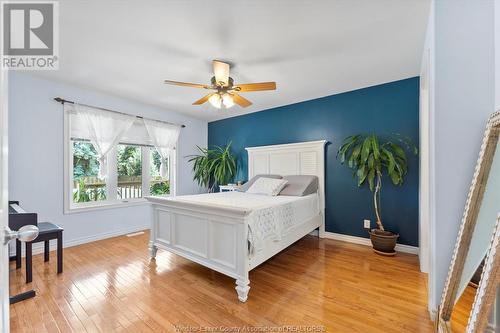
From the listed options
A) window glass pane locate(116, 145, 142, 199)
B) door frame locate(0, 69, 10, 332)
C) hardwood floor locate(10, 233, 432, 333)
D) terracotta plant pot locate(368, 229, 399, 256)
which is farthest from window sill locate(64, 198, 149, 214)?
terracotta plant pot locate(368, 229, 399, 256)

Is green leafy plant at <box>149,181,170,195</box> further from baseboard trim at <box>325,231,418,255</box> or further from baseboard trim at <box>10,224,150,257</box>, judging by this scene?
baseboard trim at <box>325,231,418,255</box>

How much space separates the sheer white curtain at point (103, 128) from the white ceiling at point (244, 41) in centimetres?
Answer: 43

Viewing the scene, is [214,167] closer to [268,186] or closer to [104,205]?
[268,186]

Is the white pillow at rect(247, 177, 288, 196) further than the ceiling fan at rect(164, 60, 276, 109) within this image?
Yes

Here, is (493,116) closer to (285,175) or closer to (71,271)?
(285,175)

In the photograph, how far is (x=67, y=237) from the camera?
3176 mm

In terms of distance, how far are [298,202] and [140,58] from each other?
251 centimetres

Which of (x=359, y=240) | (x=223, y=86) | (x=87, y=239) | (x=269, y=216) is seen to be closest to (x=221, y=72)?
(x=223, y=86)

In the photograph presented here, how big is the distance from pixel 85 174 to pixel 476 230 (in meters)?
4.49

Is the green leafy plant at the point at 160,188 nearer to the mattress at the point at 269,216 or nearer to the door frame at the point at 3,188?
the mattress at the point at 269,216

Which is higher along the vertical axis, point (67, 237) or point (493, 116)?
point (493, 116)

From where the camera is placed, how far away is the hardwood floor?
1631mm

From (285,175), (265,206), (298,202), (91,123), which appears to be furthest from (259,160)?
(91,123)

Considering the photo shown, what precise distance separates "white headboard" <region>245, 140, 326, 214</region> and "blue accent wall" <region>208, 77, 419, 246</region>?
131 millimetres
